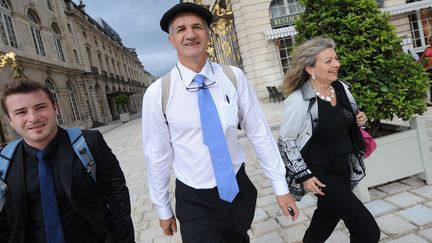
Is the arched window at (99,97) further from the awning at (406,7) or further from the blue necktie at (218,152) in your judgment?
the blue necktie at (218,152)

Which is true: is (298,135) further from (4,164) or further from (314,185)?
(4,164)

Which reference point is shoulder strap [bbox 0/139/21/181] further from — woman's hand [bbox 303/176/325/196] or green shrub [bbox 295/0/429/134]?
green shrub [bbox 295/0/429/134]

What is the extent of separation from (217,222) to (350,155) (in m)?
1.19

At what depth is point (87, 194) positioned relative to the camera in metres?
1.88

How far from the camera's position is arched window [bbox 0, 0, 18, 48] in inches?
780

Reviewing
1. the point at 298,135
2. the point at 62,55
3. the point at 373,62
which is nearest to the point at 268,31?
the point at 373,62

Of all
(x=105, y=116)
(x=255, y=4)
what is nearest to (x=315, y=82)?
(x=255, y=4)

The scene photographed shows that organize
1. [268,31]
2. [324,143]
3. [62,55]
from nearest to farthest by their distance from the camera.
A: 1. [324,143]
2. [268,31]
3. [62,55]

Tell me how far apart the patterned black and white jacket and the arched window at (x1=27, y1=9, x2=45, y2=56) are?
1018 inches

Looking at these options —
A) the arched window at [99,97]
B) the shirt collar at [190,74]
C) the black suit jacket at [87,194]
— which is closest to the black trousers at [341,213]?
the shirt collar at [190,74]

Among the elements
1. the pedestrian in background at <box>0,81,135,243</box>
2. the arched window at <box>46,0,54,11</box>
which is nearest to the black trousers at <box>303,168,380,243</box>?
the pedestrian in background at <box>0,81,135,243</box>

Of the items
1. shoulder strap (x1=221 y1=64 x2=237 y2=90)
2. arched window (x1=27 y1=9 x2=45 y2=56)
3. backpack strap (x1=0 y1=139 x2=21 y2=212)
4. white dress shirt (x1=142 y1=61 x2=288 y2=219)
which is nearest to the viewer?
backpack strap (x1=0 y1=139 x2=21 y2=212)

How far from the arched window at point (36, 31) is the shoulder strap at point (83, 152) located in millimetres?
25590

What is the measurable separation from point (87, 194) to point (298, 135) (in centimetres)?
146
